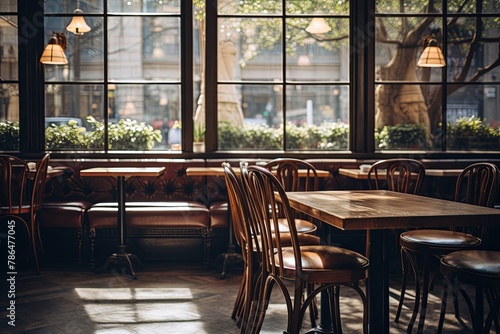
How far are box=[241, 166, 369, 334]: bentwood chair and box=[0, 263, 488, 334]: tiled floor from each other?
0.77m

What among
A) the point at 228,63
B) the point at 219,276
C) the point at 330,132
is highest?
the point at 228,63

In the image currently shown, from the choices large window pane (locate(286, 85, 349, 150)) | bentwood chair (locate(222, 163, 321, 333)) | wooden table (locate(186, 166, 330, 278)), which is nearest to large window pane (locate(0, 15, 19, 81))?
wooden table (locate(186, 166, 330, 278))

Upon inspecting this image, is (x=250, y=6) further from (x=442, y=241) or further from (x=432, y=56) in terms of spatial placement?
(x=442, y=241)

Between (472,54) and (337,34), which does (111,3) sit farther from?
(472,54)

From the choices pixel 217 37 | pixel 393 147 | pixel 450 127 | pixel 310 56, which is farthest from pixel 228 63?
pixel 450 127

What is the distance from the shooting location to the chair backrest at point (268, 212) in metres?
2.57

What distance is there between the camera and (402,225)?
2.40 m

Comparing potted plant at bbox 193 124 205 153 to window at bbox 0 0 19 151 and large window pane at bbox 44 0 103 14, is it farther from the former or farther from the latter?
window at bbox 0 0 19 151

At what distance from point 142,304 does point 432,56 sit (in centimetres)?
357

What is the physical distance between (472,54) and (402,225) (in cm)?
427

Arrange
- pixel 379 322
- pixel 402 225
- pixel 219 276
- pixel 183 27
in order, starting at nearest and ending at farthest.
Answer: pixel 402 225, pixel 379 322, pixel 219 276, pixel 183 27

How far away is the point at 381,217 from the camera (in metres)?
2.39

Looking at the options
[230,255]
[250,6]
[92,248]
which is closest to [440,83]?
[250,6]

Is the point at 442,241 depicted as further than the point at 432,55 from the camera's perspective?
No
